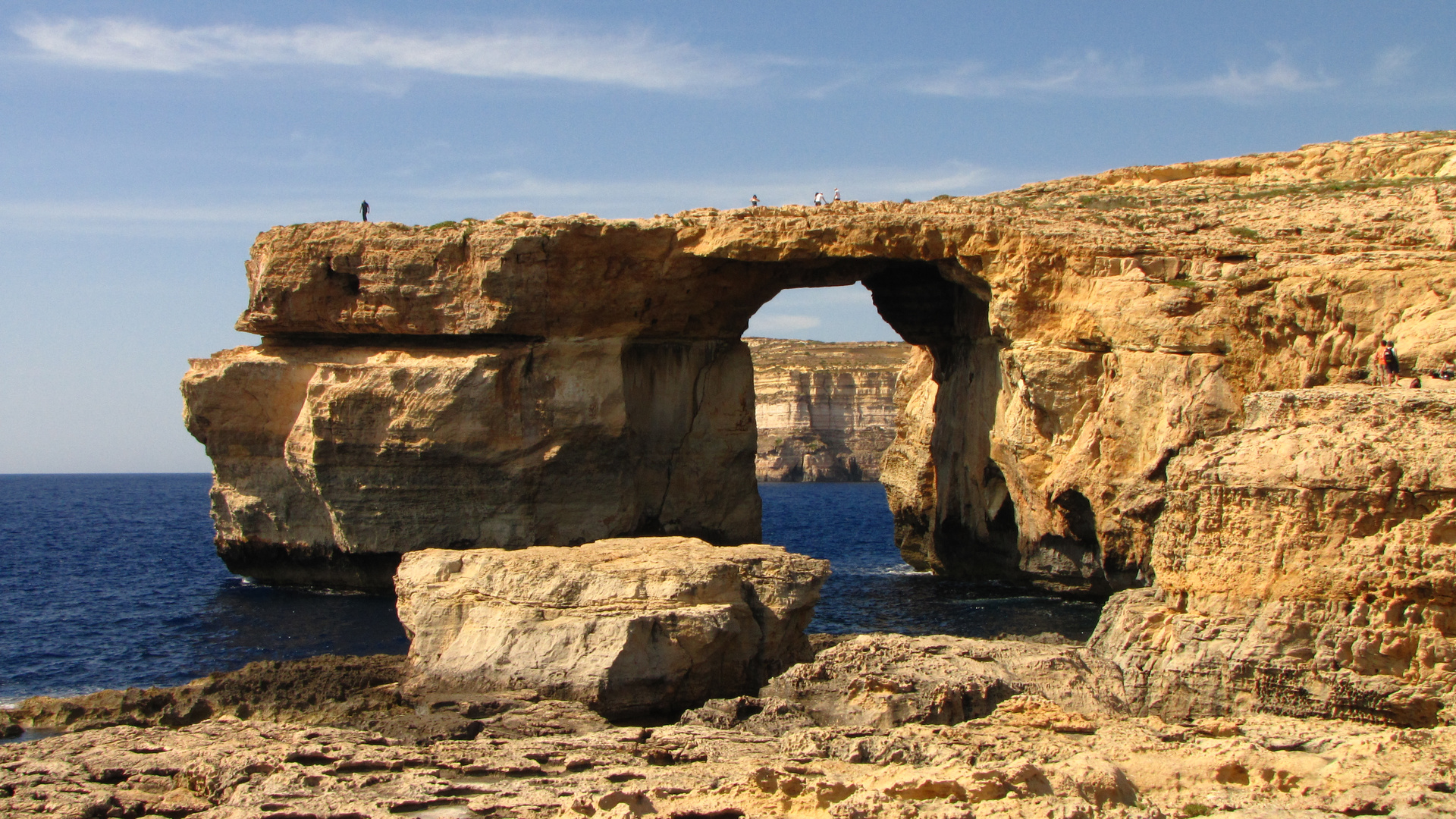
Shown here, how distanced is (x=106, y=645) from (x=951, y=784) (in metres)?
20.5

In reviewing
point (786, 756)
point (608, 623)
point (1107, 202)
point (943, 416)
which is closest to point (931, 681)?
point (786, 756)

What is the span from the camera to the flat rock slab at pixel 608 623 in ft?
49.1

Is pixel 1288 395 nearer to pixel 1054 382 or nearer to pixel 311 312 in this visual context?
pixel 1054 382

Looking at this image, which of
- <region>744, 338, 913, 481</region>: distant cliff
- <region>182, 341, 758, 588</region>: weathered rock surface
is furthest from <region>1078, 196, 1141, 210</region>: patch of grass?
<region>744, 338, 913, 481</region>: distant cliff

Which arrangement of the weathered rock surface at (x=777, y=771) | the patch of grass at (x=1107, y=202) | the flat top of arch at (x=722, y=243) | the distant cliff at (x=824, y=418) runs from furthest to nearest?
the distant cliff at (x=824, y=418) < the patch of grass at (x=1107, y=202) < the flat top of arch at (x=722, y=243) < the weathered rock surface at (x=777, y=771)

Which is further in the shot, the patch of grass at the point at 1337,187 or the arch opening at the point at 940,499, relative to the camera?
the patch of grass at the point at 1337,187

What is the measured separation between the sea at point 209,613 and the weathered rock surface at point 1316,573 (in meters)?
8.35

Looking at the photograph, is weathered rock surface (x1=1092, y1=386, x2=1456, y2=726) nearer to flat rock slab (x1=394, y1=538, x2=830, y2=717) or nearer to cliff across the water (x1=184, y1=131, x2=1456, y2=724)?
flat rock slab (x1=394, y1=538, x2=830, y2=717)

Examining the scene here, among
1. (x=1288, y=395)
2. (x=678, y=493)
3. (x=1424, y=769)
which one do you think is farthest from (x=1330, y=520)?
(x=678, y=493)

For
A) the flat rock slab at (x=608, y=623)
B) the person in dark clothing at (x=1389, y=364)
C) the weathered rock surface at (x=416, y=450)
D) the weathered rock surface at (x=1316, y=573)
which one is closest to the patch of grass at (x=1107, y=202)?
the weathered rock surface at (x=416, y=450)

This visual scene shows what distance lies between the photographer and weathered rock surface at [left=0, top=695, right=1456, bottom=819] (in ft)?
31.6

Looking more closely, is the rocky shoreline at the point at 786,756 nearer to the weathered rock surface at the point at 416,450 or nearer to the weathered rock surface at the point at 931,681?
the weathered rock surface at the point at 931,681

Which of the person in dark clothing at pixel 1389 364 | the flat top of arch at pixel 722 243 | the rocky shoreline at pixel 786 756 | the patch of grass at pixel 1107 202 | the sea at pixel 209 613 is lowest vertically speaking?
the sea at pixel 209 613

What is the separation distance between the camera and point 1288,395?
50.0 feet
